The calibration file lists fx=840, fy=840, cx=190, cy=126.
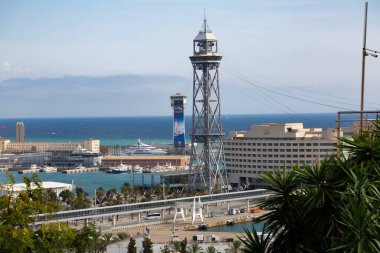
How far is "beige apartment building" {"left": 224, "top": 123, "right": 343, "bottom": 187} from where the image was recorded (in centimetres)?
6419

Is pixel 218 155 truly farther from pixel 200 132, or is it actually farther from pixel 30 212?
pixel 30 212

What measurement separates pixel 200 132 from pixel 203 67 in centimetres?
497

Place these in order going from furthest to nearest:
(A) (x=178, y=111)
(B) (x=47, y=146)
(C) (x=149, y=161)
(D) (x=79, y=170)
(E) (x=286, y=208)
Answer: (B) (x=47, y=146), (C) (x=149, y=161), (D) (x=79, y=170), (A) (x=178, y=111), (E) (x=286, y=208)

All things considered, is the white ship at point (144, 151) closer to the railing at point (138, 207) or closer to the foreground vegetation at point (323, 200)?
the railing at point (138, 207)

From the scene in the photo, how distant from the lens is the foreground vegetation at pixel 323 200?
26.6ft

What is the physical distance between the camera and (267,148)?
6712cm

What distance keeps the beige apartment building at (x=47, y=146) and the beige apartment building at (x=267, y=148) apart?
40.6 metres

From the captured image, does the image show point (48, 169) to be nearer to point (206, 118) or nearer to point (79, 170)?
point (79, 170)

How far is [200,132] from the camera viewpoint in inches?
2532

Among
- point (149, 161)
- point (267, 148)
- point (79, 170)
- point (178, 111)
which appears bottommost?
point (79, 170)

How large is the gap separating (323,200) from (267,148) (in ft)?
193

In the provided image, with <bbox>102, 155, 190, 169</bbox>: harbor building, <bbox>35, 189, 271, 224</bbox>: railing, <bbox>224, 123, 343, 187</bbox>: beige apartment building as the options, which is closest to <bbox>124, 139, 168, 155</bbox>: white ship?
<bbox>102, 155, 190, 169</bbox>: harbor building

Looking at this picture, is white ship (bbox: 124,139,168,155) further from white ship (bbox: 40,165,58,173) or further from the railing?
the railing

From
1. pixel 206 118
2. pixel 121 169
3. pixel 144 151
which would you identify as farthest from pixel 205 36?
pixel 144 151
